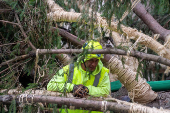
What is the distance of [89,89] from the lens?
107 inches

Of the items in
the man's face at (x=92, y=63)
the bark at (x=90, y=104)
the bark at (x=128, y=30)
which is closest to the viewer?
the bark at (x=90, y=104)

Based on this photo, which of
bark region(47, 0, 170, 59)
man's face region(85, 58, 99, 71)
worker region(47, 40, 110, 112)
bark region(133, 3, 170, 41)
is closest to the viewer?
worker region(47, 40, 110, 112)

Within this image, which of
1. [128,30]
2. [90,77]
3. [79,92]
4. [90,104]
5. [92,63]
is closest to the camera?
[90,104]

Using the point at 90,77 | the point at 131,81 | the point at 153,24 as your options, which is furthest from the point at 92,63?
the point at 153,24

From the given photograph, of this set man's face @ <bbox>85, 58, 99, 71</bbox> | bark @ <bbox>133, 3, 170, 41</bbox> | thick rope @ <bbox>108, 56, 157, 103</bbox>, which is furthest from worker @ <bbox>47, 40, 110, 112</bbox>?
bark @ <bbox>133, 3, 170, 41</bbox>

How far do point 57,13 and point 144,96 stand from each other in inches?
87.8

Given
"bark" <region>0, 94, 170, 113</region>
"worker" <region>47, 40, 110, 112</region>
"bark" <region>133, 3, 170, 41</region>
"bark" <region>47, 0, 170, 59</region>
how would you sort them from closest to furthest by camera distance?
"bark" <region>0, 94, 170, 113</region>
"worker" <region>47, 40, 110, 112</region>
"bark" <region>47, 0, 170, 59</region>
"bark" <region>133, 3, 170, 41</region>

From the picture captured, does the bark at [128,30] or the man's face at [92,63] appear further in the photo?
the bark at [128,30]

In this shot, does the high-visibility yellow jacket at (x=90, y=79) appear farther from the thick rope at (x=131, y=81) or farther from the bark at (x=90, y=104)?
the bark at (x=90, y=104)

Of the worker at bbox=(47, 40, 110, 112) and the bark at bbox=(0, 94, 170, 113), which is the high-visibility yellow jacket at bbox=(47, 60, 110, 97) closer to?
the worker at bbox=(47, 40, 110, 112)

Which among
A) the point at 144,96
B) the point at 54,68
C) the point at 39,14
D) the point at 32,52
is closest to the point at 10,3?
the point at 39,14

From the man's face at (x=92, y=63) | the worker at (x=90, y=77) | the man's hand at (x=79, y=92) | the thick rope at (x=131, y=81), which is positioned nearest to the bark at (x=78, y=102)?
the man's hand at (x=79, y=92)

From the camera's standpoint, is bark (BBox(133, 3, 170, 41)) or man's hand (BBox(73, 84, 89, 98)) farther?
bark (BBox(133, 3, 170, 41))

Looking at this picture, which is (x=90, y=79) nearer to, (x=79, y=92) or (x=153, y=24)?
(x=79, y=92)
